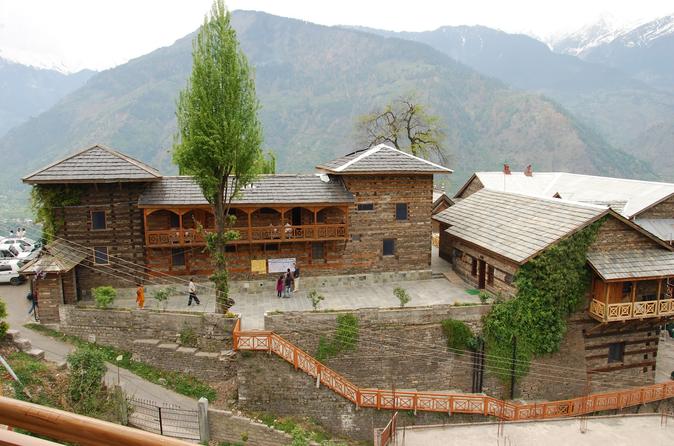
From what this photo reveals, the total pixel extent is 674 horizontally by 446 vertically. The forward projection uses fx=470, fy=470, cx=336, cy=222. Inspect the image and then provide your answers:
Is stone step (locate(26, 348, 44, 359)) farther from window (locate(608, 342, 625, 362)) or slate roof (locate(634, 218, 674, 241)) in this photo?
slate roof (locate(634, 218, 674, 241))

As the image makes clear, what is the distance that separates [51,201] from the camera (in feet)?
76.7

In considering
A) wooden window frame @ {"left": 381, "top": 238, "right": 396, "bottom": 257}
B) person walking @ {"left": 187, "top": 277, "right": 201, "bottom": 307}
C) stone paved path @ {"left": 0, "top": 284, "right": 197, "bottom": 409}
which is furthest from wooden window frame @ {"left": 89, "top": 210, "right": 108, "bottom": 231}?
wooden window frame @ {"left": 381, "top": 238, "right": 396, "bottom": 257}

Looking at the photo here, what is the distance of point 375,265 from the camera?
2716cm

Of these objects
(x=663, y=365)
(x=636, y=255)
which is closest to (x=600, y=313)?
(x=636, y=255)

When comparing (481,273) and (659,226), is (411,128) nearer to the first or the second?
(481,273)

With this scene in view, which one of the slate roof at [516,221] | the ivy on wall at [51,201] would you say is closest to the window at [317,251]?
the slate roof at [516,221]

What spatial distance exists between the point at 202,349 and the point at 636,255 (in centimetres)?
2007

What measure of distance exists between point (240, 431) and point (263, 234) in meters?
10.3

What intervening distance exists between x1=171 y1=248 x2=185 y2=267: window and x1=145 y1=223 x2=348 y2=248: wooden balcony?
1222mm

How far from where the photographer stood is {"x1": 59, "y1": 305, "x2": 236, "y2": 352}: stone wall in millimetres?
20516

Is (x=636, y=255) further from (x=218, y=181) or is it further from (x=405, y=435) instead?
(x=218, y=181)

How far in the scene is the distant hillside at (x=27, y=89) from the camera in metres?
140

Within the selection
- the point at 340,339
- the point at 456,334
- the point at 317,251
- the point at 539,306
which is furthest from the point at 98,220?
the point at 539,306

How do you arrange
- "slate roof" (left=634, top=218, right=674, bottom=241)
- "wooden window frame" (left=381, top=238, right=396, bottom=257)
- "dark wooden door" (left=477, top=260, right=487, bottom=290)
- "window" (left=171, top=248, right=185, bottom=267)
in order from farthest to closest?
"slate roof" (left=634, top=218, right=674, bottom=241)
"wooden window frame" (left=381, top=238, right=396, bottom=257)
"window" (left=171, top=248, right=185, bottom=267)
"dark wooden door" (left=477, top=260, right=487, bottom=290)
